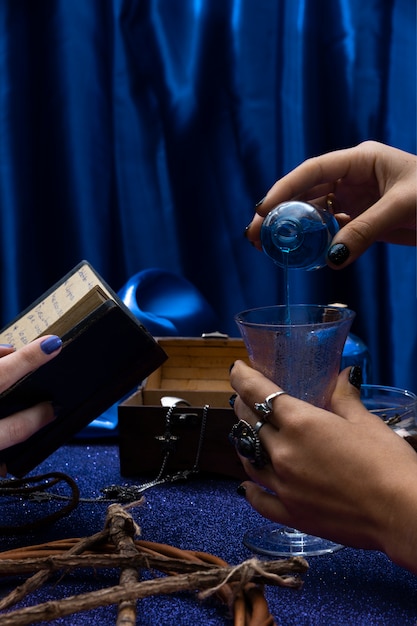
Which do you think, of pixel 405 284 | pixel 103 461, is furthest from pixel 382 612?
pixel 405 284

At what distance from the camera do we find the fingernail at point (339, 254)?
62 cm

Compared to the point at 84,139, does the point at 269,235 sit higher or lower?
lower

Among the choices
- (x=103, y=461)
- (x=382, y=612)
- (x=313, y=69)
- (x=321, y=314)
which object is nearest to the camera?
(x=382, y=612)

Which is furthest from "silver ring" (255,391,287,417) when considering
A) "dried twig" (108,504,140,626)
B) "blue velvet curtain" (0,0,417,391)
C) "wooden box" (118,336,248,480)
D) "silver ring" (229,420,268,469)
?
"blue velvet curtain" (0,0,417,391)

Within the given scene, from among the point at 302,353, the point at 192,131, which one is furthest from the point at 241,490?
the point at 192,131

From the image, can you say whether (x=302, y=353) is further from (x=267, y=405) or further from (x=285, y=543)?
(x=285, y=543)

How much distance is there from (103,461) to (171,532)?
251 mm

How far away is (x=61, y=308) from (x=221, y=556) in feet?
0.82

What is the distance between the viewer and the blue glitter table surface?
1.65ft

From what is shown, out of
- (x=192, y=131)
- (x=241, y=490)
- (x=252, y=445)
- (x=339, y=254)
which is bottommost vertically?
(x=241, y=490)

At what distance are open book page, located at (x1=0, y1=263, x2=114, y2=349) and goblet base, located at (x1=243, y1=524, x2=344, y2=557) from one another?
0.23m

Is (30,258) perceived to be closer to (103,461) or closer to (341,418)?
(103,461)

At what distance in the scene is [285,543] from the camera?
0.62 meters

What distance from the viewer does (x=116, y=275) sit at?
1.34 m
